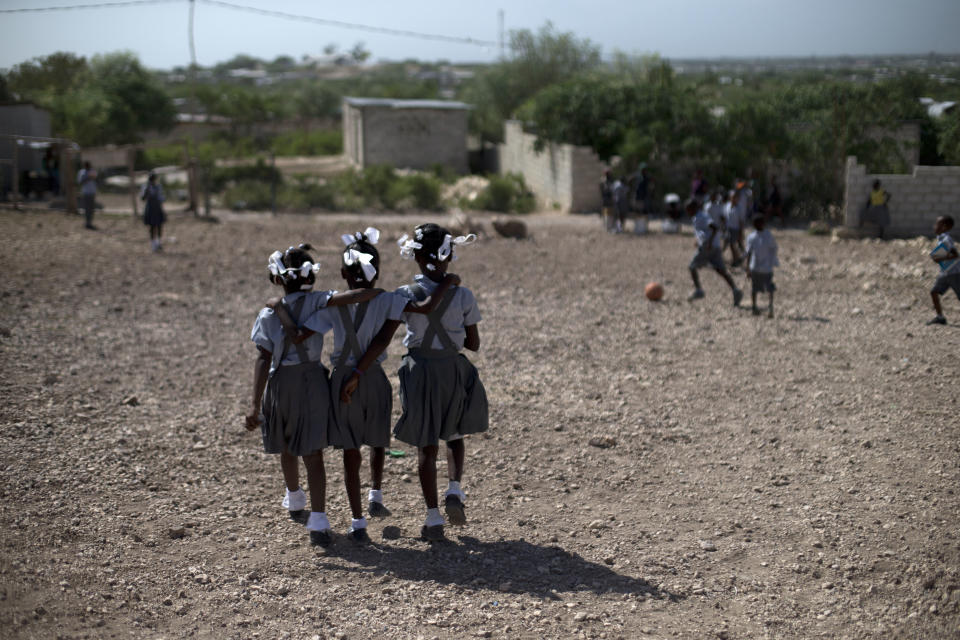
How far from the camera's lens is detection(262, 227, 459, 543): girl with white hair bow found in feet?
15.0

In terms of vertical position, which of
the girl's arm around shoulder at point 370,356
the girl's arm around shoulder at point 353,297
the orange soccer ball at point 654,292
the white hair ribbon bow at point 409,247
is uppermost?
the white hair ribbon bow at point 409,247

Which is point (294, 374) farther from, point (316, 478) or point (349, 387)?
point (316, 478)

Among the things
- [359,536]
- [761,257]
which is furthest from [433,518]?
[761,257]

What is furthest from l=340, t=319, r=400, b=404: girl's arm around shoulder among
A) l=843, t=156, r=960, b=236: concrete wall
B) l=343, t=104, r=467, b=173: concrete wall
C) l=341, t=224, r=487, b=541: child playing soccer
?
l=343, t=104, r=467, b=173: concrete wall

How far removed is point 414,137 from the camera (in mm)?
30297

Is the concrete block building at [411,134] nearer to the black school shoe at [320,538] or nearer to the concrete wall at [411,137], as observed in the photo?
the concrete wall at [411,137]

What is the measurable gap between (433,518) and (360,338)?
1.10 metres

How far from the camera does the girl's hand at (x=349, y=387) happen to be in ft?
15.0

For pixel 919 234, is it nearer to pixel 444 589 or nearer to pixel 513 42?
pixel 444 589

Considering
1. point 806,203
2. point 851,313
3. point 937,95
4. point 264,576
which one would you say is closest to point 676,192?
point 806,203

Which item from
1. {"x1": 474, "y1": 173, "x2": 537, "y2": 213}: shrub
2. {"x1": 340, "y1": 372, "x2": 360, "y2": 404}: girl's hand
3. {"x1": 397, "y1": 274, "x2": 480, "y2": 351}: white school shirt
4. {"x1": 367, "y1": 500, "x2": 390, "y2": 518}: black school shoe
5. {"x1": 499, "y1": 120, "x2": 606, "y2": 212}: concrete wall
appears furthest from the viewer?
{"x1": 474, "y1": 173, "x2": 537, "y2": 213}: shrub

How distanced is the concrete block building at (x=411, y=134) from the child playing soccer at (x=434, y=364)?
25.7 m

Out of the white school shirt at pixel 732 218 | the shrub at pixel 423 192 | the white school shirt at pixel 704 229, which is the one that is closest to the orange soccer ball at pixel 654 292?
the white school shirt at pixel 704 229

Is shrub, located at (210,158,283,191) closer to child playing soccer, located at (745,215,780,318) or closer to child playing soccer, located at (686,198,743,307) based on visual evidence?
child playing soccer, located at (686,198,743,307)
